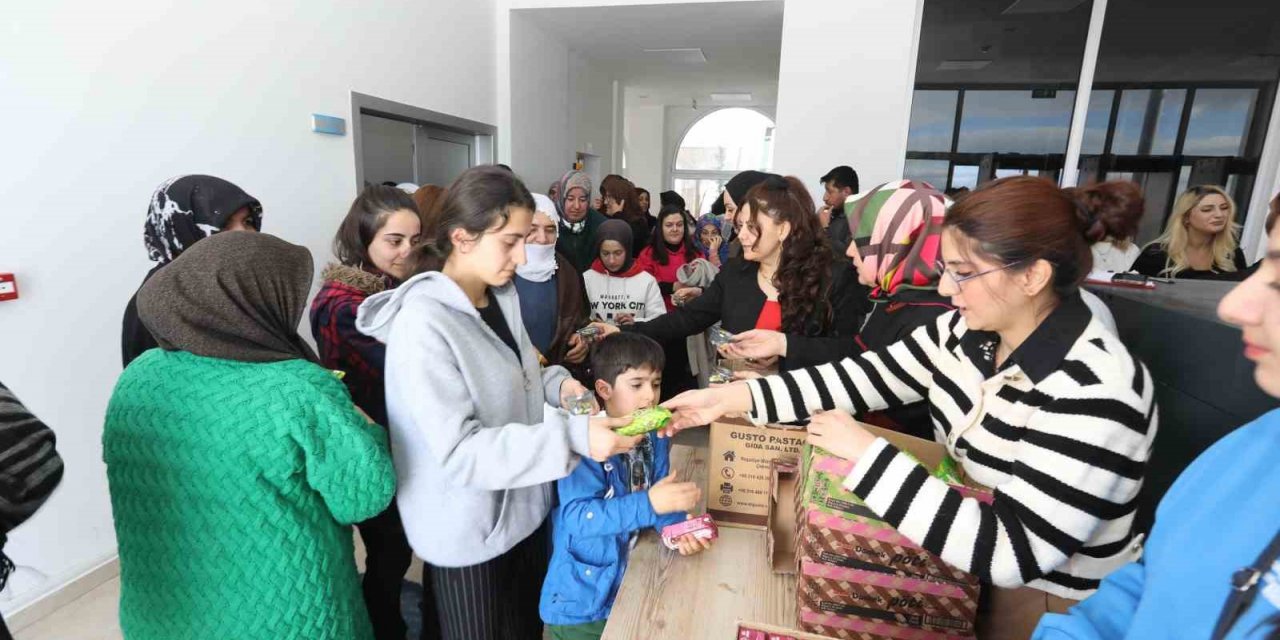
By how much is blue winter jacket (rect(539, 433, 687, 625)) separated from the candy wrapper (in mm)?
75

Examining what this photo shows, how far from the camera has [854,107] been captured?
15.6 ft

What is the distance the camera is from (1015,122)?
5.01m

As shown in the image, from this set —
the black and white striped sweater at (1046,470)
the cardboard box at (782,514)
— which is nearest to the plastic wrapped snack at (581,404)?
the cardboard box at (782,514)

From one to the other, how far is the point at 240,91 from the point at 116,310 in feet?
3.84

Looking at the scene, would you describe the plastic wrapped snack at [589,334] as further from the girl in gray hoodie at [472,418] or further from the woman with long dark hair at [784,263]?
the girl in gray hoodie at [472,418]

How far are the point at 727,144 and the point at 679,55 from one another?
18.7 feet

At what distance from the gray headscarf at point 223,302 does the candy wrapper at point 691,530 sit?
2.95 feet

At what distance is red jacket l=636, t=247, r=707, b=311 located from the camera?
432 centimetres

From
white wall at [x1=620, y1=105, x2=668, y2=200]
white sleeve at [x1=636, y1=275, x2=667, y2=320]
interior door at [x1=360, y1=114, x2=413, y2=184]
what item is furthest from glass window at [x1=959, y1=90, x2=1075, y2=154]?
white wall at [x1=620, y1=105, x2=668, y2=200]

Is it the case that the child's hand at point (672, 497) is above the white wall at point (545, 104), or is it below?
below

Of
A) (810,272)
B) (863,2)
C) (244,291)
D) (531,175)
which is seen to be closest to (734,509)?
(810,272)

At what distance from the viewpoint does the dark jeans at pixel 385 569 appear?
195 cm

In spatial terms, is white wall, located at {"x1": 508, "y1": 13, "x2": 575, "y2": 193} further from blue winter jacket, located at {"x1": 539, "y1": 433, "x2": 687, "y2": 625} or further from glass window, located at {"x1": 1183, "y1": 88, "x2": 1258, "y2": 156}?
glass window, located at {"x1": 1183, "y1": 88, "x2": 1258, "y2": 156}

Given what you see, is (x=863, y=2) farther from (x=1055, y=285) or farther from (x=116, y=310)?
(x=116, y=310)
